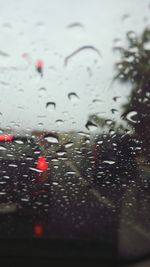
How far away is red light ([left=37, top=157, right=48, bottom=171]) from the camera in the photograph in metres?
3.96

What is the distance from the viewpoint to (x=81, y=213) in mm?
3576

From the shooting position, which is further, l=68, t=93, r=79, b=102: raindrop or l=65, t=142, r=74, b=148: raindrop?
l=65, t=142, r=74, b=148: raindrop

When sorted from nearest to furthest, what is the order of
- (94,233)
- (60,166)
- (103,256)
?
(103,256) → (94,233) → (60,166)

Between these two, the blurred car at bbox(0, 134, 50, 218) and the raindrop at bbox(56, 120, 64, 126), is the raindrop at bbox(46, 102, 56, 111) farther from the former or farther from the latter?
the blurred car at bbox(0, 134, 50, 218)

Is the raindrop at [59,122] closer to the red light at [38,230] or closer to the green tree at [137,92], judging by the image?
the green tree at [137,92]

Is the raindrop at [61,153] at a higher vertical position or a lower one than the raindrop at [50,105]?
lower

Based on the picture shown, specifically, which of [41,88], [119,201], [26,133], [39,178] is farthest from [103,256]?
[41,88]

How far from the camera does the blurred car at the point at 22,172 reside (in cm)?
362

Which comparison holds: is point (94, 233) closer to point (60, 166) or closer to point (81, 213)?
point (81, 213)

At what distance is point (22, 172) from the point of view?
3.94m

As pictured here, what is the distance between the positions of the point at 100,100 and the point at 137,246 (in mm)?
1655

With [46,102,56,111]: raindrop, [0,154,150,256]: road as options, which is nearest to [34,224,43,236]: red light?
[0,154,150,256]: road

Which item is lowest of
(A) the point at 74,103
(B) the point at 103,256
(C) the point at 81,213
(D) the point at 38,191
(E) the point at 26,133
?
(B) the point at 103,256

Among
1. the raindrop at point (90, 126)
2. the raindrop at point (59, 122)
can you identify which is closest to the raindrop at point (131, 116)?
the raindrop at point (90, 126)
